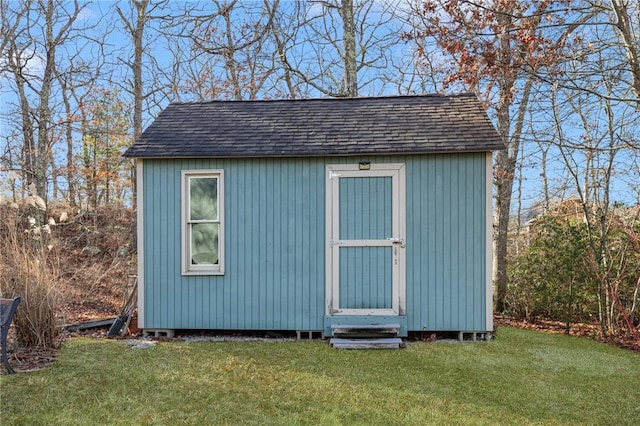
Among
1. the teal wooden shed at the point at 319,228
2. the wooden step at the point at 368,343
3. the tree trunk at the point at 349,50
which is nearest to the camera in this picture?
the wooden step at the point at 368,343

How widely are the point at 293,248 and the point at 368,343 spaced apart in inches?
64.0

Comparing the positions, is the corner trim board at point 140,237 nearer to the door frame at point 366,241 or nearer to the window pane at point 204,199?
the window pane at point 204,199

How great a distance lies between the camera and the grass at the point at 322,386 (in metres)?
3.29

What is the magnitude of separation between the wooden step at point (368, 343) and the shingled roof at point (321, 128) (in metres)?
2.49

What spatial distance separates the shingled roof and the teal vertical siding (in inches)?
7.6

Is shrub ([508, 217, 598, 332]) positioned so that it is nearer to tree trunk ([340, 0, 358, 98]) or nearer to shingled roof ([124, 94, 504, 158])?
shingled roof ([124, 94, 504, 158])

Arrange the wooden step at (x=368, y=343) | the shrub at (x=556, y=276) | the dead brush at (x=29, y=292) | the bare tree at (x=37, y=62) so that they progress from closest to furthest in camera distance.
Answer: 1. the dead brush at (x=29, y=292)
2. the wooden step at (x=368, y=343)
3. the shrub at (x=556, y=276)
4. the bare tree at (x=37, y=62)

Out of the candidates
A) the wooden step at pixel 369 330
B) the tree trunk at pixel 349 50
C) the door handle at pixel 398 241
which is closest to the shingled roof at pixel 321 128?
the door handle at pixel 398 241

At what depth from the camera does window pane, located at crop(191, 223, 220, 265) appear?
5941 mm

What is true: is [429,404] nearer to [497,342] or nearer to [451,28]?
[497,342]

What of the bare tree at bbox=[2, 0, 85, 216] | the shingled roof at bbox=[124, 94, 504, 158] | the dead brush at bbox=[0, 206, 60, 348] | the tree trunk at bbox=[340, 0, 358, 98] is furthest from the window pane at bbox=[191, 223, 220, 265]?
the bare tree at bbox=[2, 0, 85, 216]

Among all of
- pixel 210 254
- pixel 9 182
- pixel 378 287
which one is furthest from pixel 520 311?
pixel 9 182

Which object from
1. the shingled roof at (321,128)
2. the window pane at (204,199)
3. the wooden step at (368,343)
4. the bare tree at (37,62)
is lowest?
the wooden step at (368,343)

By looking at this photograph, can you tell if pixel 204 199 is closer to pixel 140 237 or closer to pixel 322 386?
pixel 140 237
